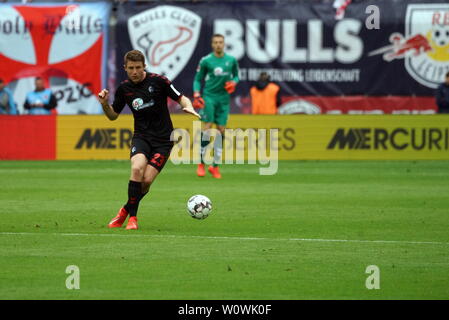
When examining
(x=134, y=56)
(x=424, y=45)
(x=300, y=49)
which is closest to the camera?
(x=134, y=56)

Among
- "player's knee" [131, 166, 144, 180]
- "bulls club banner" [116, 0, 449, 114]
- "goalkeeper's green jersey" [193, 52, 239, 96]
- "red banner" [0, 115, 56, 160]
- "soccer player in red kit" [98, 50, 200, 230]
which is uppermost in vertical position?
"bulls club banner" [116, 0, 449, 114]

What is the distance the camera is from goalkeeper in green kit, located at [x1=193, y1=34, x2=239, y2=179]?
20.8 m

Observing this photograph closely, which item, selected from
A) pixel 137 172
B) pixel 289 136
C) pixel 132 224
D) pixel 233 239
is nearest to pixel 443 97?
pixel 289 136

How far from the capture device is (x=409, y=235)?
12391 mm

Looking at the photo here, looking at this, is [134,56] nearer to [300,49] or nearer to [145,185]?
[145,185]

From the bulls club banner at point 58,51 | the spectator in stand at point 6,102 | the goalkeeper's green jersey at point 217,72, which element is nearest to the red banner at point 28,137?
the spectator in stand at point 6,102

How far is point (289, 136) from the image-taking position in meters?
25.0

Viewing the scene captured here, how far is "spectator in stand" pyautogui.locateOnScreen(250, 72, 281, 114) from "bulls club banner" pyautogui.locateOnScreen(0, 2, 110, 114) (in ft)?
13.7

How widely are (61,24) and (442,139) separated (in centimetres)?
1070

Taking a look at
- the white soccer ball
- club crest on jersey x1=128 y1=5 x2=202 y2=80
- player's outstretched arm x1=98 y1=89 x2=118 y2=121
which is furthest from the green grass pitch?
club crest on jersey x1=128 y1=5 x2=202 y2=80

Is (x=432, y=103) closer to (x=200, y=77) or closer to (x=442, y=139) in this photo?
(x=442, y=139)

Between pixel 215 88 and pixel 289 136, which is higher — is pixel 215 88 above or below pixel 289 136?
above

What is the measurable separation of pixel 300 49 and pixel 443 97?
437 centimetres

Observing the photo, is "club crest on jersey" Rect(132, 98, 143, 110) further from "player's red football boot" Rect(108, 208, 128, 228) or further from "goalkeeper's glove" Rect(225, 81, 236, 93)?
"goalkeeper's glove" Rect(225, 81, 236, 93)
